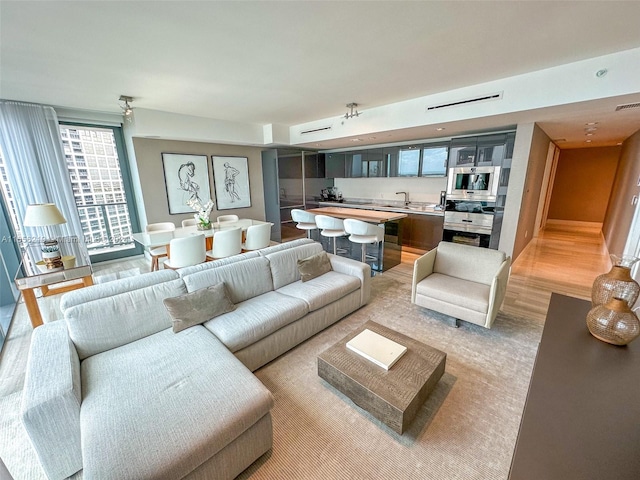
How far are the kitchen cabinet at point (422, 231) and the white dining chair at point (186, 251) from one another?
151 inches

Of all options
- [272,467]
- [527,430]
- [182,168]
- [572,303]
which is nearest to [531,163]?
[572,303]

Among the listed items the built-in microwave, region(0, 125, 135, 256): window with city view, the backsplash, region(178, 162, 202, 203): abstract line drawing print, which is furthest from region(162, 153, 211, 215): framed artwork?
the built-in microwave

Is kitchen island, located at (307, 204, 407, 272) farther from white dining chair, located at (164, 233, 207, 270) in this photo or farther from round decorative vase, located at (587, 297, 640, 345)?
round decorative vase, located at (587, 297, 640, 345)

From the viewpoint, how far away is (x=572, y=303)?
5.59ft

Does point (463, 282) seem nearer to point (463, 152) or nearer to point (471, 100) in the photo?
point (471, 100)

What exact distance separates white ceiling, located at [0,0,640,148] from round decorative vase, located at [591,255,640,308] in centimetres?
166

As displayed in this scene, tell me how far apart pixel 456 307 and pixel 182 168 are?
204 inches

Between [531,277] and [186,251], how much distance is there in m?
5.02

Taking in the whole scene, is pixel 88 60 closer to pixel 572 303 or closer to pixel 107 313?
pixel 107 313

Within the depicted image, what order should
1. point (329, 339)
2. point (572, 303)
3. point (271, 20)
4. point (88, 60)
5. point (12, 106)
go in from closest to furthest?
1. point (572, 303)
2. point (271, 20)
3. point (88, 60)
4. point (329, 339)
5. point (12, 106)

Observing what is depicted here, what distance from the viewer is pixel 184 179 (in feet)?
16.9

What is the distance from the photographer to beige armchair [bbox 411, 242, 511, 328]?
2529mm

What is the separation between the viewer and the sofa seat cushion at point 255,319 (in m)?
1.99

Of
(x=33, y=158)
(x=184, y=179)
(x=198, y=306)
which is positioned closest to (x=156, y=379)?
(x=198, y=306)
